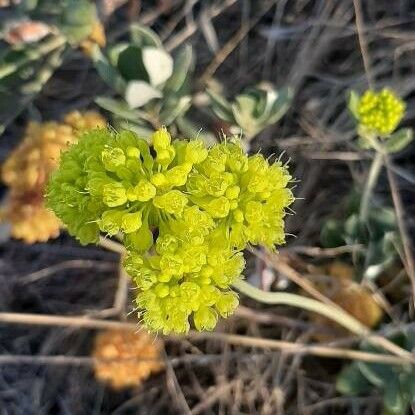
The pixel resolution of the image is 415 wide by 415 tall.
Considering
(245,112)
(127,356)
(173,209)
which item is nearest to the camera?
(173,209)

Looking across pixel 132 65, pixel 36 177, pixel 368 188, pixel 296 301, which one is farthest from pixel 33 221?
pixel 368 188

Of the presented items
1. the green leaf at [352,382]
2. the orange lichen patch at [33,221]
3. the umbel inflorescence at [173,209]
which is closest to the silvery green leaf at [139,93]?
the orange lichen patch at [33,221]

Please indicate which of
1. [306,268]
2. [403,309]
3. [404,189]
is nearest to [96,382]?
[306,268]

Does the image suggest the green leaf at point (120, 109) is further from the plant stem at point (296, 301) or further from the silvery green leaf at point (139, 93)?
the plant stem at point (296, 301)

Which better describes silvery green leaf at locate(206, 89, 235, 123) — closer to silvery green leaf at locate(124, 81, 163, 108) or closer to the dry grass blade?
silvery green leaf at locate(124, 81, 163, 108)

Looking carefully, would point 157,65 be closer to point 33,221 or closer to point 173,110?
point 173,110
